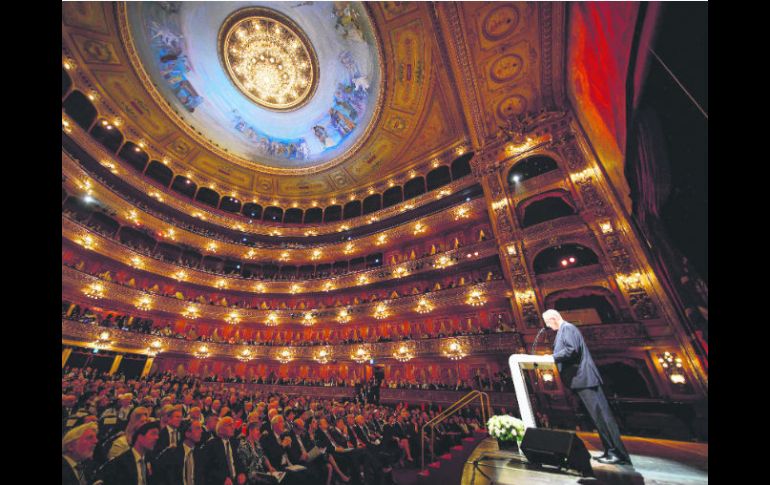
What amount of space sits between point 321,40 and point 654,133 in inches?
725

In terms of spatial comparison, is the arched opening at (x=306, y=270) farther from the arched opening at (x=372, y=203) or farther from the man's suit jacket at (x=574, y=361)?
the man's suit jacket at (x=574, y=361)

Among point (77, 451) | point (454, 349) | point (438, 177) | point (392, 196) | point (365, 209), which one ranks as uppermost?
point (392, 196)

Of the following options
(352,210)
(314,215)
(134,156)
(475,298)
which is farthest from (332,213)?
(475,298)

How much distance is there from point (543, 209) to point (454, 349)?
356 inches

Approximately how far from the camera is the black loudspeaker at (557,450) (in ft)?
8.79

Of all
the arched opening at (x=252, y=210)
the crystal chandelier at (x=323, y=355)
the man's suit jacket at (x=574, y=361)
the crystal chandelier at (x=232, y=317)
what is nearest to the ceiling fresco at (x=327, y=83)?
the arched opening at (x=252, y=210)

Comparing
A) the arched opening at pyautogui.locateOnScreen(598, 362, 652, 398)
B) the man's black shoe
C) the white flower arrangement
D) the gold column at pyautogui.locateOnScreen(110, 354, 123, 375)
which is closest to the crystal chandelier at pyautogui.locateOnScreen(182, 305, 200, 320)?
the gold column at pyautogui.locateOnScreen(110, 354, 123, 375)

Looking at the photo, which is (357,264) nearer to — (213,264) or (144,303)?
(213,264)

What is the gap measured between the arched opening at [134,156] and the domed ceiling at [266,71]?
3.95m

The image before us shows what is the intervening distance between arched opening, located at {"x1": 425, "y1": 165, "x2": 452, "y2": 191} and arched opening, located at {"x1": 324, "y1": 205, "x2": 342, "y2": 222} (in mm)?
8573

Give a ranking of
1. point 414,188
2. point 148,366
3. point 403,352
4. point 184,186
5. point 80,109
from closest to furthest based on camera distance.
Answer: point 403,352 < point 80,109 < point 148,366 < point 414,188 < point 184,186

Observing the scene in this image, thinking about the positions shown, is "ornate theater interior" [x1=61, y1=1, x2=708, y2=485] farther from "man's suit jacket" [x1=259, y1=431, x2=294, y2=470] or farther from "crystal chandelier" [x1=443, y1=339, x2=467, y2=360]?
"man's suit jacket" [x1=259, y1=431, x2=294, y2=470]

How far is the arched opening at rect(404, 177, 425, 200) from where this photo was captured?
19.9 m

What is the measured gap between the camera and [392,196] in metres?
21.2
